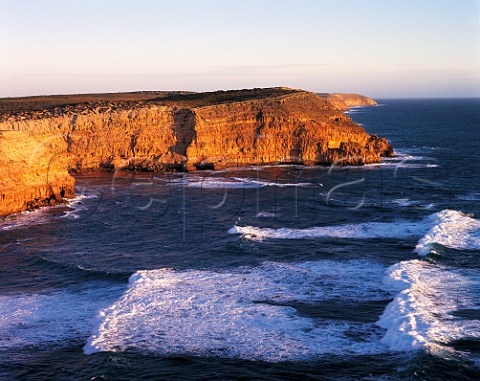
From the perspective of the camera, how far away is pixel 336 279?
88.7ft

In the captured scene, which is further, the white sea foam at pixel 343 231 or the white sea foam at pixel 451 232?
the white sea foam at pixel 343 231

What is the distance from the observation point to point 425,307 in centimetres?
2316

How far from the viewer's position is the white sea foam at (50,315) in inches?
837

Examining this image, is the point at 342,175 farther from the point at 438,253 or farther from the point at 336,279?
the point at 336,279

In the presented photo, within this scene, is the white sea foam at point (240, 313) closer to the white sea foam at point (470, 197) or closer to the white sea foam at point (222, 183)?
the white sea foam at point (470, 197)

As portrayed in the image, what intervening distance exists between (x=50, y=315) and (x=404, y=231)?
21.2m

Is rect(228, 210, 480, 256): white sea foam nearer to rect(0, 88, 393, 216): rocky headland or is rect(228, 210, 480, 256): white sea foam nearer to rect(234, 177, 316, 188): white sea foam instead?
rect(234, 177, 316, 188): white sea foam

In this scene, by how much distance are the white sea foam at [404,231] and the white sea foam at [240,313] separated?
555cm

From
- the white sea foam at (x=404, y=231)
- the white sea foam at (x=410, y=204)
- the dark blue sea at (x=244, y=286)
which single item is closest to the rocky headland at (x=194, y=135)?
the dark blue sea at (x=244, y=286)

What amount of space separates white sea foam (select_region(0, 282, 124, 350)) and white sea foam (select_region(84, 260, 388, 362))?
0.83 meters

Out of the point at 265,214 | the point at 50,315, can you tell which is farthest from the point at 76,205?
the point at 50,315

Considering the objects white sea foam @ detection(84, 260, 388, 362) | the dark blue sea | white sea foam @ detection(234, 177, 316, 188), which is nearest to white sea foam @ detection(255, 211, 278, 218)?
the dark blue sea

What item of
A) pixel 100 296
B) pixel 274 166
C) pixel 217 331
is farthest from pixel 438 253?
pixel 274 166

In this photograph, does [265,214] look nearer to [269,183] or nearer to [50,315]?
[269,183]
